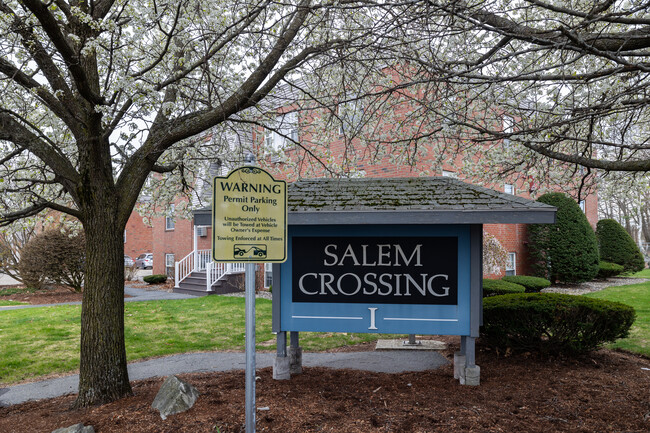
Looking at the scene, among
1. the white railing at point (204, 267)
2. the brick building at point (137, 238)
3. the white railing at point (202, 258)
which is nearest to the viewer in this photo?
the white railing at point (204, 267)

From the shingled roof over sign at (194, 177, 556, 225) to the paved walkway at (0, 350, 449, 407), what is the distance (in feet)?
8.87

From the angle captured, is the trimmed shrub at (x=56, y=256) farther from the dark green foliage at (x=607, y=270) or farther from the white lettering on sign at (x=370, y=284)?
the dark green foliage at (x=607, y=270)

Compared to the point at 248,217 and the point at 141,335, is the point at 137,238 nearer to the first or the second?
the point at 141,335

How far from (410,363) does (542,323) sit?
6.70ft

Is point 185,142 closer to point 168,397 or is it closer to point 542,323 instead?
point 168,397

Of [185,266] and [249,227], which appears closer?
[249,227]

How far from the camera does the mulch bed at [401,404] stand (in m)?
4.35

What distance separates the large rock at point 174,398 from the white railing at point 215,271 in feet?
41.3

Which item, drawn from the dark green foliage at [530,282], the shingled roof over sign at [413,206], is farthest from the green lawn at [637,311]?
the shingled roof over sign at [413,206]

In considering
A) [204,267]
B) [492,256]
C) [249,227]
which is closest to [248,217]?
[249,227]

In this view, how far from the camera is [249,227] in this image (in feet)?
11.2

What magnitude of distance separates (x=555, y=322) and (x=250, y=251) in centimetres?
484

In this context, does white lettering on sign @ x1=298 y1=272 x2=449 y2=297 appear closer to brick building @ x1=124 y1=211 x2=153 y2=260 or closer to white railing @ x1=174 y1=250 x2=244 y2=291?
white railing @ x1=174 y1=250 x2=244 y2=291

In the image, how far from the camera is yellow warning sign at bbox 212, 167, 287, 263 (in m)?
3.30
